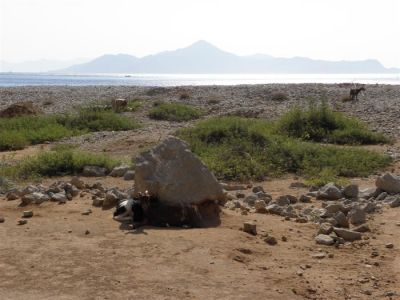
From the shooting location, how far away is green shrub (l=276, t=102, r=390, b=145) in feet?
47.6

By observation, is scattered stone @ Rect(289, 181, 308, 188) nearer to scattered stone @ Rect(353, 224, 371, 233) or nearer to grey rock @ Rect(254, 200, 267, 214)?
grey rock @ Rect(254, 200, 267, 214)

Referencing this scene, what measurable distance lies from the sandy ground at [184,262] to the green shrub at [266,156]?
3.57m

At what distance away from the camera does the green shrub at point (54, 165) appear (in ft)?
33.4

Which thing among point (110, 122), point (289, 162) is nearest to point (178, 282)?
point (289, 162)

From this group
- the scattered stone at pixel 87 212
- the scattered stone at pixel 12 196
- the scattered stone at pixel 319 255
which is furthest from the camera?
the scattered stone at pixel 12 196

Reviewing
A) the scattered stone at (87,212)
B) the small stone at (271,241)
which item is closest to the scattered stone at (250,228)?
the small stone at (271,241)

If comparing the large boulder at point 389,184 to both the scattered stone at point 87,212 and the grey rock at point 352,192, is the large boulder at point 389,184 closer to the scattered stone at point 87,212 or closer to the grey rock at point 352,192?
the grey rock at point 352,192

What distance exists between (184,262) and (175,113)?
1593 centimetres

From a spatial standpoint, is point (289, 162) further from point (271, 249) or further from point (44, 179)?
point (271, 249)

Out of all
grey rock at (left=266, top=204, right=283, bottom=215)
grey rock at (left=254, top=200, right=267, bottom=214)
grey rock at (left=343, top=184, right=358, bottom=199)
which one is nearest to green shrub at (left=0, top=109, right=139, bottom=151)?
grey rock at (left=254, top=200, right=267, bottom=214)

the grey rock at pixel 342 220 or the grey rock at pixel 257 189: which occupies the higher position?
the grey rock at pixel 342 220

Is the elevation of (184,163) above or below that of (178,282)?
above

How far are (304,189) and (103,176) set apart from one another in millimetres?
3543

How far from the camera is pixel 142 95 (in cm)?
3055
